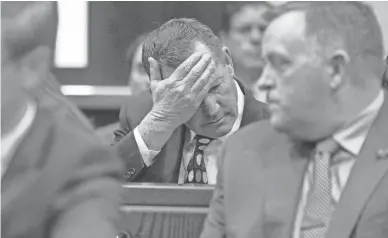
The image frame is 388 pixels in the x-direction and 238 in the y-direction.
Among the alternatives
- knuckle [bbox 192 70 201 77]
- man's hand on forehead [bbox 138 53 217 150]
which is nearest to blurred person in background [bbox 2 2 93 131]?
man's hand on forehead [bbox 138 53 217 150]

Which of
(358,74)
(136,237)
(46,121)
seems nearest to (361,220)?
(358,74)

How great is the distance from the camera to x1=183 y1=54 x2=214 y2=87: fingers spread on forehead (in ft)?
4.46

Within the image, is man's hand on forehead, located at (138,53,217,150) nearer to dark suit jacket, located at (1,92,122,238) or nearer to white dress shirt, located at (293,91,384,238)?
dark suit jacket, located at (1,92,122,238)

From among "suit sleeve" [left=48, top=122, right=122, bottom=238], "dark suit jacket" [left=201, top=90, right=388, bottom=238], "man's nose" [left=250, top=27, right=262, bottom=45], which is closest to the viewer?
"dark suit jacket" [left=201, top=90, right=388, bottom=238]

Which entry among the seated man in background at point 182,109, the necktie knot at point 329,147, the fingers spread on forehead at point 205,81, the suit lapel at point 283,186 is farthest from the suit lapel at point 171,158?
the necktie knot at point 329,147

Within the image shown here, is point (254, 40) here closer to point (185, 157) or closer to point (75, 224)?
point (185, 157)

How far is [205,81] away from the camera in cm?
137

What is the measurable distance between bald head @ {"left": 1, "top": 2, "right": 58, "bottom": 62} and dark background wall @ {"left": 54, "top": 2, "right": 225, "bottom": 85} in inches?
3.8

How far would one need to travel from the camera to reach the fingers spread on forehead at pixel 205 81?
1367 mm

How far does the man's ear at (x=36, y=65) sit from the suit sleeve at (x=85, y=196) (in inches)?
6.8

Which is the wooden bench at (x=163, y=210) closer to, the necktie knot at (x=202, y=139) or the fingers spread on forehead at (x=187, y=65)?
the necktie knot at (x=202, y=139)

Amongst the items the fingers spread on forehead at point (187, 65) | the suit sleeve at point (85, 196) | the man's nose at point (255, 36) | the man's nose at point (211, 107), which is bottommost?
the suit sleeve at point (85, 196)

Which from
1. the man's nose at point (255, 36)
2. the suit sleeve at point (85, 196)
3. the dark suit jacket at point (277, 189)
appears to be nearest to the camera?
the dark suit jacket at point (277, 189)

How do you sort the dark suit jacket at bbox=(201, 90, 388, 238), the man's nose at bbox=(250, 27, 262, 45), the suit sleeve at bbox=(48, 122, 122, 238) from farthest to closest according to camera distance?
the suit sleeve at bbox=(48, 122, 122, 238) < the man's nose at bbox=(250, 27, 262, 45) < the dark suit jacket at bbox=(201, 90, 388, 238)
